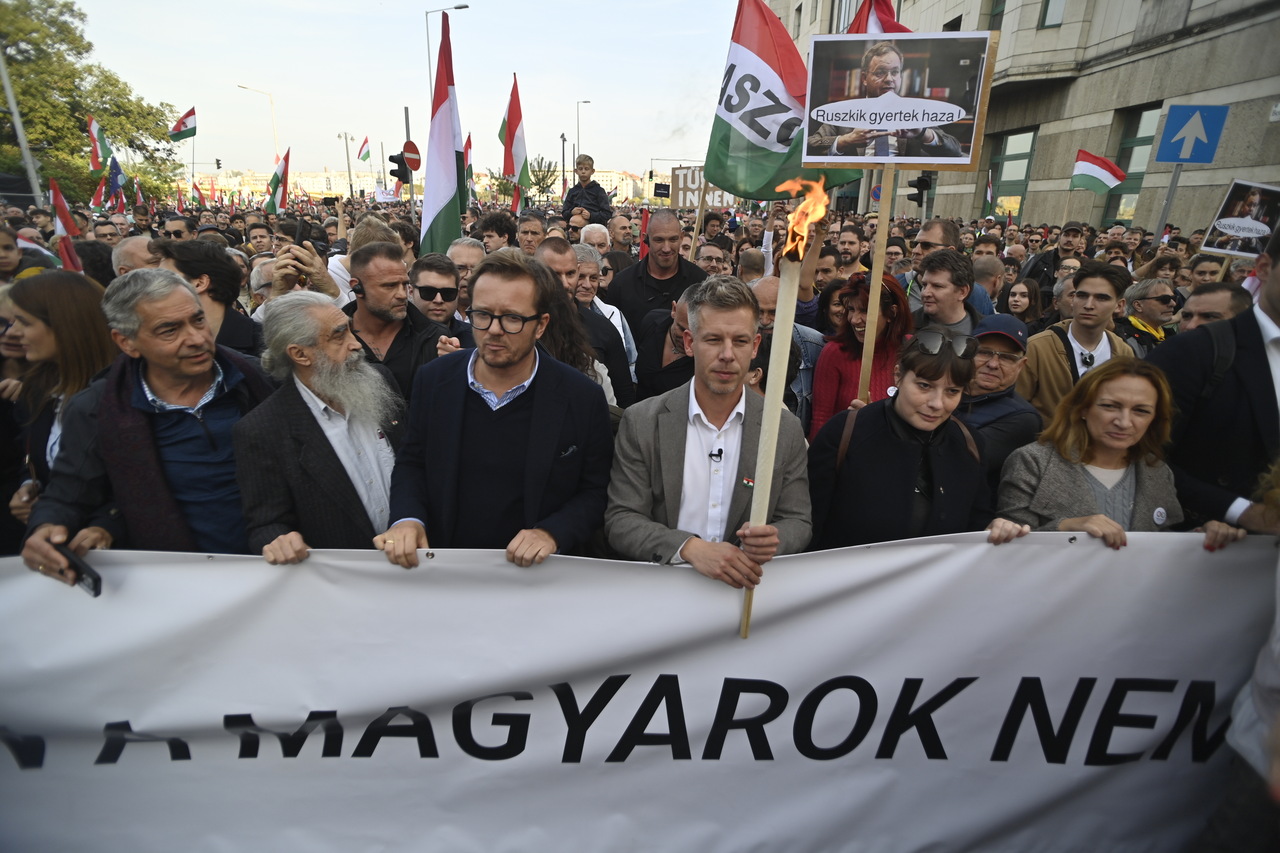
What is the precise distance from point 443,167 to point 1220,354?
181 inches

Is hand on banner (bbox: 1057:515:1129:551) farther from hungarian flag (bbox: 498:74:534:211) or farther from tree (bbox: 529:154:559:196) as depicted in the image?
tree (bbox: 529:154:559:196)

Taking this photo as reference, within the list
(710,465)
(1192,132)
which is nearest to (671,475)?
(710,465)

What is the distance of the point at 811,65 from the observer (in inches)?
125

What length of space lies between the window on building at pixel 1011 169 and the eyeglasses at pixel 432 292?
24.0 metres

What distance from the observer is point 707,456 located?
93.4 inches

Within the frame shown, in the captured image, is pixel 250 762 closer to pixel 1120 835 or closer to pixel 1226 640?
pixel 1120 835

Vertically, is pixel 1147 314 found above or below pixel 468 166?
below

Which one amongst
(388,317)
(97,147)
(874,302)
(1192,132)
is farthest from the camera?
(97,147)

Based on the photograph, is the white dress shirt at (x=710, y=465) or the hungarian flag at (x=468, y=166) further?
the hungarian flag at (x=468, y=166)

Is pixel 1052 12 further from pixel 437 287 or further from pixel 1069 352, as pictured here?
pixel 437 287

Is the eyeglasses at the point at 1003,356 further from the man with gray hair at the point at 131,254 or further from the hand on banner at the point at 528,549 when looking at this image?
the man with gray hair at the point at 131,254

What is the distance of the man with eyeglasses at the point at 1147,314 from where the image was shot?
482 centimetres

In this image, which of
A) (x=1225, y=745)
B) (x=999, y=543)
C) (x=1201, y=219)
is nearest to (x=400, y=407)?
(x=999, y=543)

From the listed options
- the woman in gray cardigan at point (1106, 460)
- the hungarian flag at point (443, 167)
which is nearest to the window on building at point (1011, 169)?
the hungarian flag at point (443, 167)
